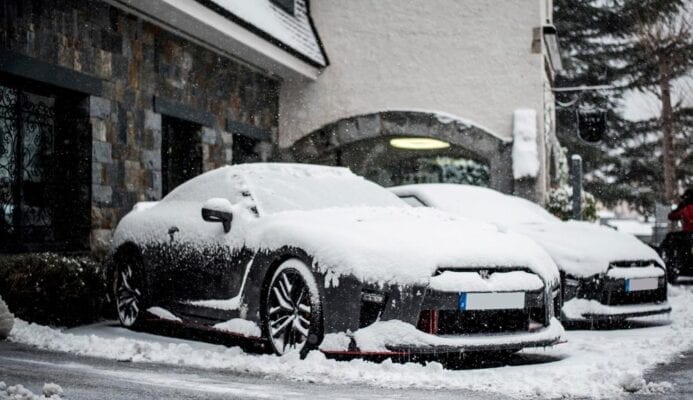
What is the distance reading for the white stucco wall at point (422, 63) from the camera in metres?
15.9

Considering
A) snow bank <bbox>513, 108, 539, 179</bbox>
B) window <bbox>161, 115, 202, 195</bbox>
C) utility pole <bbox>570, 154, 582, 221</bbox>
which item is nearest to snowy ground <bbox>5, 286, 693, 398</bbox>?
window <bbox>161, 115, 202, 195</bbox>

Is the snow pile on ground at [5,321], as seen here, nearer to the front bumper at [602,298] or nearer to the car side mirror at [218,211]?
the car side mirror at [218,211]

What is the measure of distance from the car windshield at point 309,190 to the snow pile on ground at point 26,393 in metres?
2.32

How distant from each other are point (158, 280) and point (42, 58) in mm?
3194

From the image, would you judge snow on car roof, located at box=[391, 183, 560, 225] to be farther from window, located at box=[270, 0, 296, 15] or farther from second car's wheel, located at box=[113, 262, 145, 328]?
window, located at box=[270, 0, 296, 15]

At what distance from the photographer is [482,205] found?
9758mm

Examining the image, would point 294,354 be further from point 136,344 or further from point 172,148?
point 172,148

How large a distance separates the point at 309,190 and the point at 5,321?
230 cm

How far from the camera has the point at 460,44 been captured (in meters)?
16.2

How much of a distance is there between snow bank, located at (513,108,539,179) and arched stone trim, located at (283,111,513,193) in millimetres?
186

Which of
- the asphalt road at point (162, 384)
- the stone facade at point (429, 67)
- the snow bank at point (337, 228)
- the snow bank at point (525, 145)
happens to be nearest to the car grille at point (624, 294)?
the snow bank at point (337, 228)

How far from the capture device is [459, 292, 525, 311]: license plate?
580cm

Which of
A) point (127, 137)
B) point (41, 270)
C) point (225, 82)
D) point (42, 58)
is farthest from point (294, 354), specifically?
point (225, 82)

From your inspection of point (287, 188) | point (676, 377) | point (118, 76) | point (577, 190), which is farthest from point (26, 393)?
point (577, 190)
